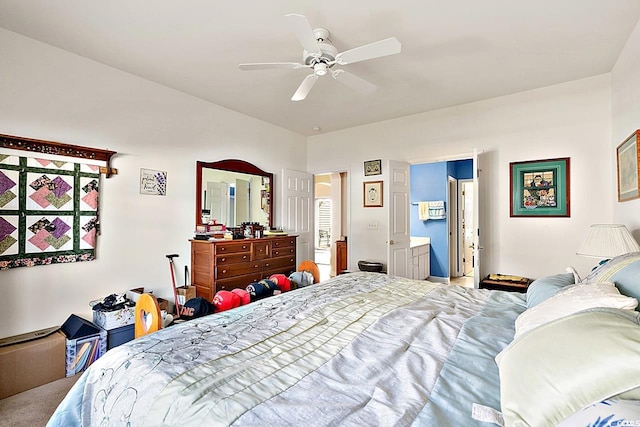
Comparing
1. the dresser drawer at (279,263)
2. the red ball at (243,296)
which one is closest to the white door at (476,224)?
the dresser drawer at (279,263)

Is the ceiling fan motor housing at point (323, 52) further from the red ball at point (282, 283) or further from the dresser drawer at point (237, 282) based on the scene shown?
the dresser drawer at point (237, 282)

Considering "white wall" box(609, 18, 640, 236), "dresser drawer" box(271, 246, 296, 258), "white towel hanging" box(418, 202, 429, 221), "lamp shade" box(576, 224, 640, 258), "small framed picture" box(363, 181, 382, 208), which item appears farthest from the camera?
"white towel hanging" box(418, 202, 429, 221)

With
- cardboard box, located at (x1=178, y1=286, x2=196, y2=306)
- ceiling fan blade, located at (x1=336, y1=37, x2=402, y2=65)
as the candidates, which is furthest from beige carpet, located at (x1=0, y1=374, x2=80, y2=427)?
ceiling fan blade, located at (x1=336, y1=37, x2=402, y2=65)

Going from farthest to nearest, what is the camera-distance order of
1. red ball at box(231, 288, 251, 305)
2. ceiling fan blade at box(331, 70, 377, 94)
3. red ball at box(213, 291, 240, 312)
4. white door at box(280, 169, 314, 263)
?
1. white door at box(280, 169, 314, 263)
2. red ball at box(231, 288, 251, 305)
3. red ball at box(213, 291, 240, 312)
4. ceiling fan blade at box(331, 70, 377, 94)

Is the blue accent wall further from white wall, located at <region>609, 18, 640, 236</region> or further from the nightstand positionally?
white wall, located at <region>609, 18, 640, 236</region>

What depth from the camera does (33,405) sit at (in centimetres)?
210

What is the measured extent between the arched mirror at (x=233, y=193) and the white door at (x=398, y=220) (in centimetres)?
188

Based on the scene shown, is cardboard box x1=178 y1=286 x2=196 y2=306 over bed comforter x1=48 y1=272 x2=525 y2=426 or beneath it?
beneath

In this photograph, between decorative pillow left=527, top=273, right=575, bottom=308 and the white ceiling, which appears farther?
the white ceiling

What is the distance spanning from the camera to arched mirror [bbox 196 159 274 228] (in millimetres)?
3885

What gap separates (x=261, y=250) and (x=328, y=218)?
4.48m

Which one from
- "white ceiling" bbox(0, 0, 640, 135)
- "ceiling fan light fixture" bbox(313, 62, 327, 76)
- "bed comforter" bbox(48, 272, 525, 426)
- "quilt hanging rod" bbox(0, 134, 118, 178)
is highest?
"white ceiling" bbox(0, 0, 640, 135)

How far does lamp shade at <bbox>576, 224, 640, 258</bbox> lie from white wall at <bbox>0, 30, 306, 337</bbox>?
395 cm

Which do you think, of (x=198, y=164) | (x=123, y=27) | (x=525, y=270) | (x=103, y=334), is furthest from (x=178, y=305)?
(x=525, y=270)
